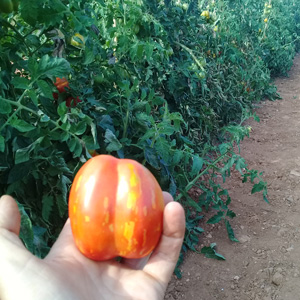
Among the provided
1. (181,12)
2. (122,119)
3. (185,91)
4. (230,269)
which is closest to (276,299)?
(230,269)

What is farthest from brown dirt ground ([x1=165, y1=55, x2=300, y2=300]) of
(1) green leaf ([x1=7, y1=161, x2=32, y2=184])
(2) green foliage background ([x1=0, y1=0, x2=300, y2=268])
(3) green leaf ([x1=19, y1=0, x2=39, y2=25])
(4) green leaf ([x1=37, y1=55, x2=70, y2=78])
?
(3) green leaf ([x1=19, y1=0, x2=39, y2=25])

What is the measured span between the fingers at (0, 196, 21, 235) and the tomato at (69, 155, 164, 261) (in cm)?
16

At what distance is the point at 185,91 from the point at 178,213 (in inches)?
93.2

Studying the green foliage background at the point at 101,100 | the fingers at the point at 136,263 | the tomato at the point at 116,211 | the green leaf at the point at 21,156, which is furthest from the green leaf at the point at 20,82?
the fingers at the point at 136,263

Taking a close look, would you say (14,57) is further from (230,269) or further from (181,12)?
(181,12)

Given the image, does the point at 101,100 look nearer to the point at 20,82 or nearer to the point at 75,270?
the point at 20,82

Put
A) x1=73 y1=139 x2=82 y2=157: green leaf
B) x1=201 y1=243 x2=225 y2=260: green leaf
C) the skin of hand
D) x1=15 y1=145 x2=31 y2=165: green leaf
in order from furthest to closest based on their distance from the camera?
x1=201 y1=243 x2=225 y2=260: green leaf
x1=73 y1=139 x2=82 y2=157: green leaf
x1=15 y1=145 x2=31 y2=165: green leaf
the skin of hand

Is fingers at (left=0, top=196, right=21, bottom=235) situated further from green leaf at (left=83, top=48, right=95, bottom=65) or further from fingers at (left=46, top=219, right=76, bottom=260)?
green leaf at (left=83, top=48, right=95, bottom=65)

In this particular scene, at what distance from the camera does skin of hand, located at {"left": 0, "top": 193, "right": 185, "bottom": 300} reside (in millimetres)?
901

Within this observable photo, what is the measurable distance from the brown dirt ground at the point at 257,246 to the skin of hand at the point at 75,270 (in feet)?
3.77

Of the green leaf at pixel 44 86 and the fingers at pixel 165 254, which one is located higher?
the green leaf at pixel 44 86

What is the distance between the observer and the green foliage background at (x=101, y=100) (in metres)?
1.29

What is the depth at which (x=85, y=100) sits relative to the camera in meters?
1.79

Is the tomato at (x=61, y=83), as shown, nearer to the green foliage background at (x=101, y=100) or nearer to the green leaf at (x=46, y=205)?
the green foliage background at (x=101, y=100)
